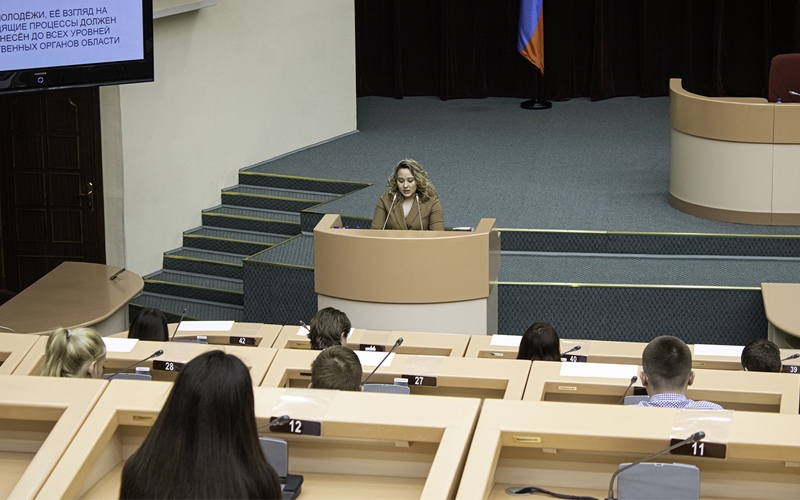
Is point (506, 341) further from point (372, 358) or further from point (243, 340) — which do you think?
point (243, 340)

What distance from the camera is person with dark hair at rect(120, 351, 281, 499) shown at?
156 cm

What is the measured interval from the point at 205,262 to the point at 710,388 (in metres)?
5.04

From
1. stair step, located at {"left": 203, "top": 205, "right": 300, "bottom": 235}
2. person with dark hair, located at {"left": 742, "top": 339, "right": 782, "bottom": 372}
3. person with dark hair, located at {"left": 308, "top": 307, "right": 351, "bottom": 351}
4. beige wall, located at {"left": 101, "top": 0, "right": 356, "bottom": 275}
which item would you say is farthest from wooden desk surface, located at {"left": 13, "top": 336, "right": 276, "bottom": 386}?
stair step, located at {"left": 203, "top": 205, "right": 300, "bottom": 235}

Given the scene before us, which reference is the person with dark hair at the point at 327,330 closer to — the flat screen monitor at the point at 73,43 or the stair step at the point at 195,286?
the flat screen monitor at the point at 73,43

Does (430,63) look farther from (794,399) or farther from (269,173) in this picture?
(794,399)

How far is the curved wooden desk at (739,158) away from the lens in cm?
599

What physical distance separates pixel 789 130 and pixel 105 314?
463 cm

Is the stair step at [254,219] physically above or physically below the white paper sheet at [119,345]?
above

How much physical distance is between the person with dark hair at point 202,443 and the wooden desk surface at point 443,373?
3.42 feet

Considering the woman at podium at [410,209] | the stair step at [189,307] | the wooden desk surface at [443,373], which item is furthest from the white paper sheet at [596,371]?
the stair step at [189,307]

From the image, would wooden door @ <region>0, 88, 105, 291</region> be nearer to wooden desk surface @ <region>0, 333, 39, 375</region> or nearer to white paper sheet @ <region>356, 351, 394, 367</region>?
wooden desk surface @ <region>0, 333, 39, 375</region>

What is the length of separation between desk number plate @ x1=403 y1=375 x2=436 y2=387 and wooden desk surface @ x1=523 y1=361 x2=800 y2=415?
0.32 meters

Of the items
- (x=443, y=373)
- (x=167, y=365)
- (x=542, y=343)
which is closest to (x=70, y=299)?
(x=167, y=365)

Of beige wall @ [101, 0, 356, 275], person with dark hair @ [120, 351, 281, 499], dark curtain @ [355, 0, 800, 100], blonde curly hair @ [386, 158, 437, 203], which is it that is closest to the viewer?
person with dark hair @ [120, 351, 281, 499]
